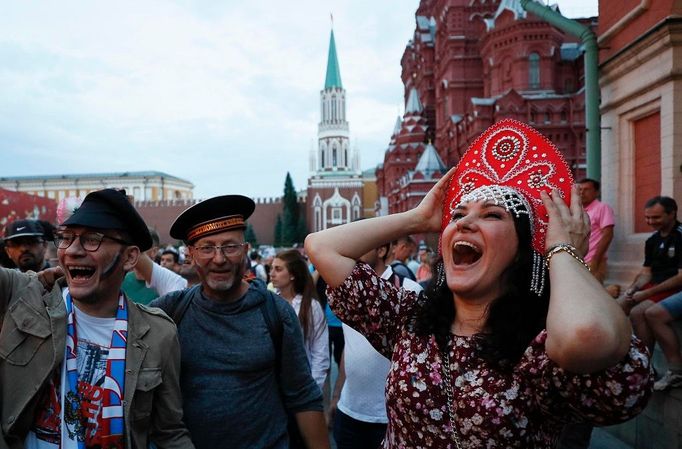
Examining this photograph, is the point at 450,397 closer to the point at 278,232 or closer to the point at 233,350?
the point at 233,350

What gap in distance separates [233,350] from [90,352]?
556 millimetres

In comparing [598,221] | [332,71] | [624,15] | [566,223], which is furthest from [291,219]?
[566,223]

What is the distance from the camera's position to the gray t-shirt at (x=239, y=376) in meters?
2.21

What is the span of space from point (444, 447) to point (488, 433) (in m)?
0.16

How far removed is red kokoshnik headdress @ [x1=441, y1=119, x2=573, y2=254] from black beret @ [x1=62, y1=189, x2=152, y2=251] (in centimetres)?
118

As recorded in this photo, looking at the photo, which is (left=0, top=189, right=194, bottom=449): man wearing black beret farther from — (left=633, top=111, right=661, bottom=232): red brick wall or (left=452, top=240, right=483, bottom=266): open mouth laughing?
(left=633, top=111, right=661, bottom=232): red brick wall

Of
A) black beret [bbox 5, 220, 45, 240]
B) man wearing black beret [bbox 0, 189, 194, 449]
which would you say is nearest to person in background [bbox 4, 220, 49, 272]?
black beret [bbox 5, 220, 45, 240]

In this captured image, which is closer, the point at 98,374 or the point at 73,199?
the point at 98,374

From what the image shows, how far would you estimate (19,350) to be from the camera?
5.79ft

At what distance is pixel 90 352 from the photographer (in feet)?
6.34

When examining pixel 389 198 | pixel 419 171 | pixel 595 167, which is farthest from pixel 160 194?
pixel 595 167

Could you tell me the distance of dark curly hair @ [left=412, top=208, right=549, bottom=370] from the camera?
1502 mm

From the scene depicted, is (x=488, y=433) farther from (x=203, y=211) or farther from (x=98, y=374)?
(x=203, y=211)

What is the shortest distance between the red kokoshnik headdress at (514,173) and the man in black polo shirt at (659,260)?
2862 millimetres
